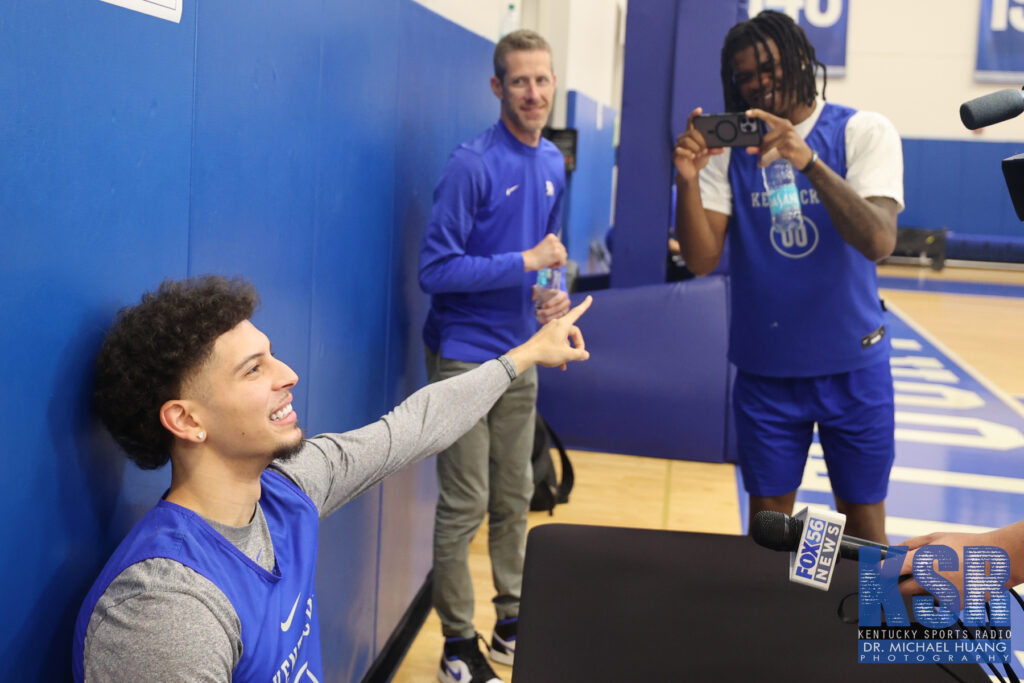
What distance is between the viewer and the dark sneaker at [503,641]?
2.76m

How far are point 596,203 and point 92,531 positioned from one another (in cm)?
876

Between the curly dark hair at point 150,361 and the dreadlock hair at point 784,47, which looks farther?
the dreadlock hair at point 784,47

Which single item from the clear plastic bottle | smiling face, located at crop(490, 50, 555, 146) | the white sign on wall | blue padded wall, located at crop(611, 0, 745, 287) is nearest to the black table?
the white sign on wall

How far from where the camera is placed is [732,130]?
2.21 metres

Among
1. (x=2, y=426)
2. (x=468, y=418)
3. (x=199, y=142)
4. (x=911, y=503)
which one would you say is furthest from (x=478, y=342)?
(x=911, y=503)

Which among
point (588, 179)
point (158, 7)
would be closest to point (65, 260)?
point (158, 7)

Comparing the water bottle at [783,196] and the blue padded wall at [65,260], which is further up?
the water bottle at [783,196]

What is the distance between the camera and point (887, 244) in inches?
84.3

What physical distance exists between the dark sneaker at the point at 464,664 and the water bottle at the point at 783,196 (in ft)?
4.60

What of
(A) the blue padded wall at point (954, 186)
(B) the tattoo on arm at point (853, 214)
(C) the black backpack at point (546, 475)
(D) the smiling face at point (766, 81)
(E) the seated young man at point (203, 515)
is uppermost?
(A) the blue padded wall at point (954, 186)

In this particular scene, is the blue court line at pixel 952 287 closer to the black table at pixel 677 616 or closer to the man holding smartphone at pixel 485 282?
the man holding smartphone at pixel 485 282

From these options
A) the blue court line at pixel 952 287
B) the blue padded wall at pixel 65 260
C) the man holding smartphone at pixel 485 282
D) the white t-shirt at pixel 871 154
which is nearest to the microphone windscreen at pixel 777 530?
the blue padded wall at pixel 65 260

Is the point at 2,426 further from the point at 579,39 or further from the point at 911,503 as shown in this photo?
the point at 579,39

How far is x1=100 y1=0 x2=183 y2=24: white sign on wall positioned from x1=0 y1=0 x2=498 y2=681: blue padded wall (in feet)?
0.04
